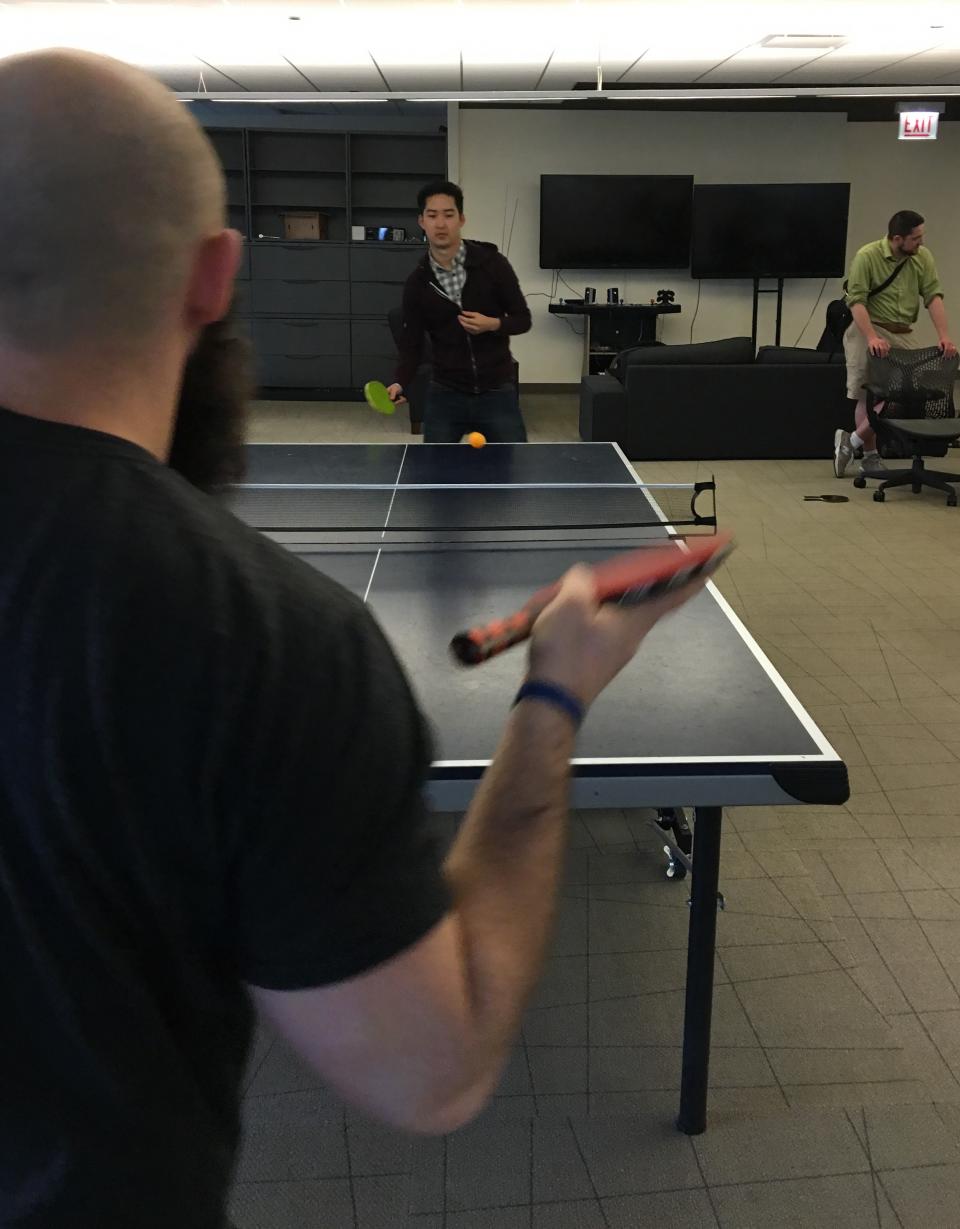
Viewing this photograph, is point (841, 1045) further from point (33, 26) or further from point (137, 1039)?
point (33, 26)

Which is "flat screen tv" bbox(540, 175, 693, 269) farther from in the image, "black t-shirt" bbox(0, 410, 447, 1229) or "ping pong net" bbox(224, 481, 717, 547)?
"black t-shirt" bbox(0, 410, 447, 1229)

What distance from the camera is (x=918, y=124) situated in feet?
32.5

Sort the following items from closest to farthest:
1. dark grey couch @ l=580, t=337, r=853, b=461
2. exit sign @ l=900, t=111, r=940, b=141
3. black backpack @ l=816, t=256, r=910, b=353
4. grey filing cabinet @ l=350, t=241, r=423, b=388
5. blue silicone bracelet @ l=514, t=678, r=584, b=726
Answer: blue silicone bracelet @ l=514, t=678, r=584, b=726 < dark grey couch @ l=580, t=337, r=853, b=461 < black backpack @ l=816, t=256, r=910, b=353 < exit sign @ l=900, t=111, r=940, b=141 < grey filing cabinet @ l=350, t=241, r=423, b=388

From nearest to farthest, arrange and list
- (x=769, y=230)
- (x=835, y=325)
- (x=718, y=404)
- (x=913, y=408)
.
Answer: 1. (x=913, y=408)
2. (x=718, y=404)
3. (x=835, y=325)
4. (x=769, y=230)

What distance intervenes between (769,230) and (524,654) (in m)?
9.38

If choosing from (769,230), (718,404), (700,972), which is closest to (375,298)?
(769,230)

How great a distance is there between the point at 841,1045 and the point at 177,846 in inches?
76.5

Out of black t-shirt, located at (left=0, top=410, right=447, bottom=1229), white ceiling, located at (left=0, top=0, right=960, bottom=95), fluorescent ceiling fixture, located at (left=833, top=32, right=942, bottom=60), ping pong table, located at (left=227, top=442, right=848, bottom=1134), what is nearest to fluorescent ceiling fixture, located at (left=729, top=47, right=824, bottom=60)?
white ceiling, located at (left=0, top=0, right=960, bottom=95)

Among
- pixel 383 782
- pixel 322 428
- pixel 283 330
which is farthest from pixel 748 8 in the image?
pixel 383 782

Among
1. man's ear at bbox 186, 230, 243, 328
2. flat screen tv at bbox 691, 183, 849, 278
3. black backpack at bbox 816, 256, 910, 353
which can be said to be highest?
flat screen tv at bbox 691, 183, 849, 278

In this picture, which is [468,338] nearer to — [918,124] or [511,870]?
[511,870]

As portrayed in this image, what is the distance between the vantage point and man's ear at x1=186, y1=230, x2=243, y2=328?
676mm

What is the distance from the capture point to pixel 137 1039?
0.64m

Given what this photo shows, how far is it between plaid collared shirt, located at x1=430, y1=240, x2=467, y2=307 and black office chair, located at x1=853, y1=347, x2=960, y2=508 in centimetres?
321
